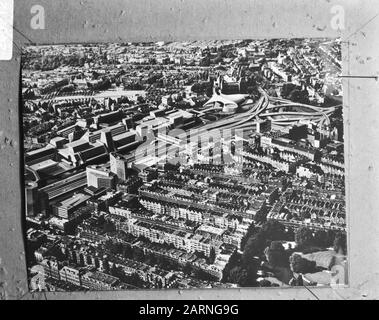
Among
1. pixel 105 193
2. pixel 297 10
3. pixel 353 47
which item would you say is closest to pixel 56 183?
pixel 105 193

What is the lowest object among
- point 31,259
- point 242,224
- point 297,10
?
point 31,259

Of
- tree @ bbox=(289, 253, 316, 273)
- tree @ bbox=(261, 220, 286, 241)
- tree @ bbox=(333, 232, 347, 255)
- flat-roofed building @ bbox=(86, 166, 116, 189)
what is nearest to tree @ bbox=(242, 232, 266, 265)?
tree @ bbox=(261, 220, 286, 241)

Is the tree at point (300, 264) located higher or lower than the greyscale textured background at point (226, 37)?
lower

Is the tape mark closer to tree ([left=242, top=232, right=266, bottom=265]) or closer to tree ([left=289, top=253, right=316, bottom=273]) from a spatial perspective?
tree ([left=242, top=232, right=266, bottom=265])

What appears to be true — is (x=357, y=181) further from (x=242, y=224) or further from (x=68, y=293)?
(x=68, y=293)

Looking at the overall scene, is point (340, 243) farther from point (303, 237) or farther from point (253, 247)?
point (253, 247)

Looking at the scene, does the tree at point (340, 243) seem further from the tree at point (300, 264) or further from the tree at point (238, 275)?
the tree at point (238, 275)

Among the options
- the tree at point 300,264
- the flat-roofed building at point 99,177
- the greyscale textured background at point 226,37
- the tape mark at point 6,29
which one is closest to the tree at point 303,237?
the tree at point 300,264
